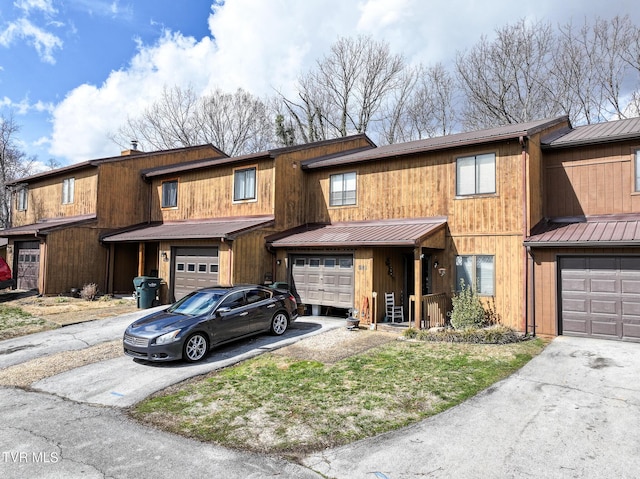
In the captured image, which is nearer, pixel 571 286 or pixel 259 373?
pixel 259 373

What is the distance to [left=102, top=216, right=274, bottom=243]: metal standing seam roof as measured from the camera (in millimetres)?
15078

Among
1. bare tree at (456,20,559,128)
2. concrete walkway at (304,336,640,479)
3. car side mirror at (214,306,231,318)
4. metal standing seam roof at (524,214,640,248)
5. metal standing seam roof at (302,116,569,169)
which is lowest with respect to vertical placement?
concrete walkway at (304,336,640,479)

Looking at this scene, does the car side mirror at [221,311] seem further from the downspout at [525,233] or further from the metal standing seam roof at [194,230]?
the downspout at [525,233]

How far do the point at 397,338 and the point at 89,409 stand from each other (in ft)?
24.4

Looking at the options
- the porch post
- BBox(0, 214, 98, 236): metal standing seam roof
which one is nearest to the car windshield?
the porch post

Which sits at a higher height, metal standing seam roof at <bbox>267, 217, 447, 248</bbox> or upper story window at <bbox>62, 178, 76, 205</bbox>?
upper story window at <bbox>62, 178, 76, 205</bbox>

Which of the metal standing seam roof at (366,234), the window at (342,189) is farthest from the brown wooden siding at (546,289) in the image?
the window at (342,189)

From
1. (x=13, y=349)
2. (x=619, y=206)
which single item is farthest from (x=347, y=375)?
(x=619, y=206)

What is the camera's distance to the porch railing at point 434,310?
39.6 feet

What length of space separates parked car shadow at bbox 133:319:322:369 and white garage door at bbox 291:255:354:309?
1.56m

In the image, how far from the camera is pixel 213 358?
9.30 metres

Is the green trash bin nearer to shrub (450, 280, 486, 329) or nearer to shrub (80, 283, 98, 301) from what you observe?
shrub (80, 283, 98, 301)

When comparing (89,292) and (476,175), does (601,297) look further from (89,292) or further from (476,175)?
(89,292)

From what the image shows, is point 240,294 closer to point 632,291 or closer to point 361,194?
point 361,194
